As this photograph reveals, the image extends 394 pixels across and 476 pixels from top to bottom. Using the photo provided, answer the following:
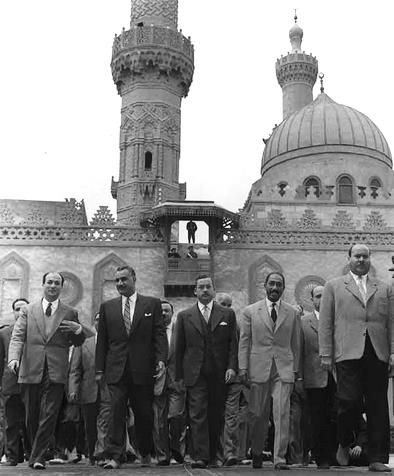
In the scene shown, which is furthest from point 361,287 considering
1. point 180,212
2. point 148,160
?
point 148,160

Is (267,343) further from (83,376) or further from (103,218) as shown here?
(103,218)

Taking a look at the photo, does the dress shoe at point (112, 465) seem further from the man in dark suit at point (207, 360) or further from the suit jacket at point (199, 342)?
the suit jacket at point (199, 342)

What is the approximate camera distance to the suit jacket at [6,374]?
705 centimetres

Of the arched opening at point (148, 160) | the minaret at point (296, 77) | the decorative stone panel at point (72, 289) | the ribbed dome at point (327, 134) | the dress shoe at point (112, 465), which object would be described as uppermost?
the minaret at point (296, 77)

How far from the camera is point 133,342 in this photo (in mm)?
6348

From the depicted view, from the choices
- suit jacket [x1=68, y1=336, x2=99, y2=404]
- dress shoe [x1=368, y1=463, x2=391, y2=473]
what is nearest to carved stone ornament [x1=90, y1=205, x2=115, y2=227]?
suit jacket [x1=68, y1=336, x2=99, y2=404]

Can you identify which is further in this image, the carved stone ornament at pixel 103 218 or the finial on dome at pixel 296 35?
the finial on dome at pixel 296 35

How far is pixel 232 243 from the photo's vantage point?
20.9m

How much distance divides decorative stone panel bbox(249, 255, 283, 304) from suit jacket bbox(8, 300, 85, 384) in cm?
1434

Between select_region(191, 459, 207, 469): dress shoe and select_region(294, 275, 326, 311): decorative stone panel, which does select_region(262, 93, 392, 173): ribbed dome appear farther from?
select_region(191, 459, 207, 469): dress shoe

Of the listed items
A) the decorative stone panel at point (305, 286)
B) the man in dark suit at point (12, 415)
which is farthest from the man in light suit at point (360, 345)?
the decorative stone panel at point (305, 286)

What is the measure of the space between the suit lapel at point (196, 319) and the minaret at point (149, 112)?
22.8 metres

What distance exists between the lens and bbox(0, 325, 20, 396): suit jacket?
705cm

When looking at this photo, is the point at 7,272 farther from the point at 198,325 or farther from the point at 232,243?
the point at 198,325
